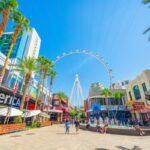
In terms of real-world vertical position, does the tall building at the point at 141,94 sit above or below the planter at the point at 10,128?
above

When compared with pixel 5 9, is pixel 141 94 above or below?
below

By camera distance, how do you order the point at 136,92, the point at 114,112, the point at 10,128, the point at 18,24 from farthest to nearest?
the point at 114,112 < the point at 136,92 < the point at 18,24 < the point at 10,128

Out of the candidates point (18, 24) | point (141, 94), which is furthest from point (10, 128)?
point (141, 94)

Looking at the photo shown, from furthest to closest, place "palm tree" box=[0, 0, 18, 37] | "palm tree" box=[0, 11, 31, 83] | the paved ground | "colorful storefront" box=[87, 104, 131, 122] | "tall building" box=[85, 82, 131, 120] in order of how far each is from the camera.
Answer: "tall building" box=[85, 82, 131, 120], "colorful storefront" box=[87, 104, 131, 122], "palm tree" box=[0, 11, 31, 83], "palm tree" box=[0, 0, 18, 37], the paved ground

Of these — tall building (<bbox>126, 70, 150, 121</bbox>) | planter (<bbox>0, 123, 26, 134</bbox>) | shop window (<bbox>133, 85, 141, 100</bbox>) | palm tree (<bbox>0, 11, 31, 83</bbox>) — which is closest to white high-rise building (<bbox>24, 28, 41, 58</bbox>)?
palm tree (<bbox>0, 11, 31, 83</bbox>)

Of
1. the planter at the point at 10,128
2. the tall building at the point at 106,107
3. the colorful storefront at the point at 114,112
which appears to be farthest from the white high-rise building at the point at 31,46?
the planter at the point at 10,128

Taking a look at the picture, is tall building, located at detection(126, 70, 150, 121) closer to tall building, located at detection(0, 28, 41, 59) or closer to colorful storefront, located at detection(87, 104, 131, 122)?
colorful storefront, located at detection(87, 104, 131, 122)

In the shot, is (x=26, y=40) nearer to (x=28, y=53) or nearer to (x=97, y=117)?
(x=28, y=53)

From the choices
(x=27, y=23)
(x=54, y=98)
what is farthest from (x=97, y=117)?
(x=27, y=23)

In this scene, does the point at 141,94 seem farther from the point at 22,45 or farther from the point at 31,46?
the point at 22,45

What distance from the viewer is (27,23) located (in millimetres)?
17969

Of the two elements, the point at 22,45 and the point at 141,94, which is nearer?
the point at 141,94

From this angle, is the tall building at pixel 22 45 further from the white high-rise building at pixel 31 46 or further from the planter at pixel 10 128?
the planter at pixel 10 128

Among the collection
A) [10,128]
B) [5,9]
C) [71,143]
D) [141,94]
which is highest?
[5,9]
